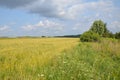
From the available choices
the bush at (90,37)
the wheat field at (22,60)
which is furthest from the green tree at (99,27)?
the wheat field at (22,60)

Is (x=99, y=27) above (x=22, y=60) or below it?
above

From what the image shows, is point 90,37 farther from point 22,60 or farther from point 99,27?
point 22,60

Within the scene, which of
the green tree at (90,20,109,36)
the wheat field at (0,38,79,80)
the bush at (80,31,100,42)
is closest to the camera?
the wheat field at (0,38,79,80)

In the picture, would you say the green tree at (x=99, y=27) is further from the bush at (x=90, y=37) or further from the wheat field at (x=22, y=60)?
the wheat field at (x=22, y=60)

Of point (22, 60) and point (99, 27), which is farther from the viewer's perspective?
point (99, 27)

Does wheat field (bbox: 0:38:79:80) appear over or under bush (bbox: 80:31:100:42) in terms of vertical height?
under

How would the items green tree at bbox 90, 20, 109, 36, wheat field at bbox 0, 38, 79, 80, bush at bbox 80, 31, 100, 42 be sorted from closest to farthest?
wheat field at bbox 0, 38, 79, 80, bush at bbox 80, 31, 100, 42, green tree at bbox 90, 20, 109, 36

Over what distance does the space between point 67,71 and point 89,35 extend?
3933 cm

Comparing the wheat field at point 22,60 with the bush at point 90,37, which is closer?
the wheat field at point 22,60

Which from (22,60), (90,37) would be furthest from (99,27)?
(22,60)

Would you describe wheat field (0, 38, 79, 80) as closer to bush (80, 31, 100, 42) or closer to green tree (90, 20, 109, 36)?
bush (80, 31, 100, 42)

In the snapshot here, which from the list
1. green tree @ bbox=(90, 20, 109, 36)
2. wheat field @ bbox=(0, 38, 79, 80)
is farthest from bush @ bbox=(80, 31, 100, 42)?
green tree @ bbox=(90, 20, 109, 36)

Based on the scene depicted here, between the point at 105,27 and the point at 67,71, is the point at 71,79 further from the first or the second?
the point at 105,27

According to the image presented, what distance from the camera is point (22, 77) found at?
6.77m
